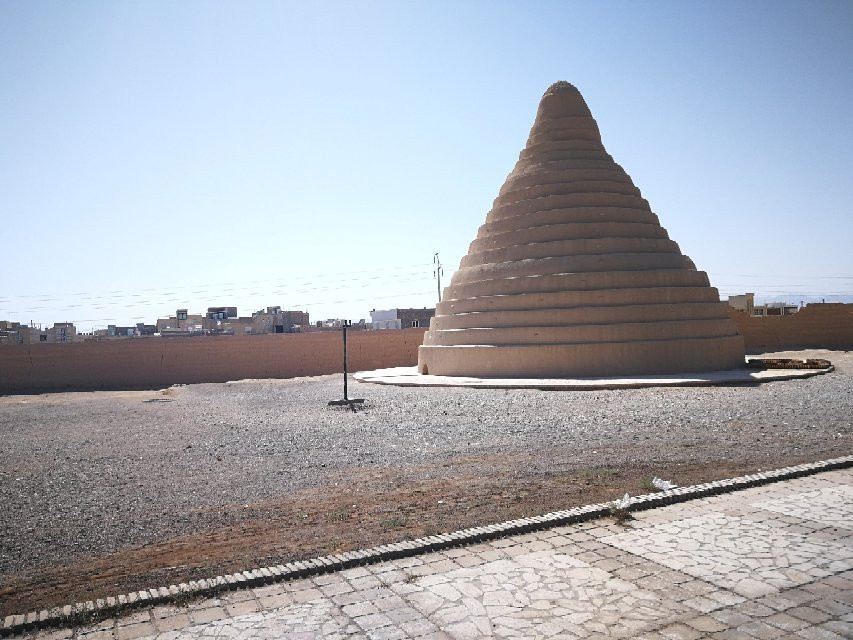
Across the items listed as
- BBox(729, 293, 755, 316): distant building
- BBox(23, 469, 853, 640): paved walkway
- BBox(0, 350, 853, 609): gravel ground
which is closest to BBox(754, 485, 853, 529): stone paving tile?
BBox(23, 469, 853, 640): paved walkway

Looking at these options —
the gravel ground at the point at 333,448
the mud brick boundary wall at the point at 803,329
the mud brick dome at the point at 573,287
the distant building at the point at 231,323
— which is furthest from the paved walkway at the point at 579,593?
the distant building at the point at 231,323

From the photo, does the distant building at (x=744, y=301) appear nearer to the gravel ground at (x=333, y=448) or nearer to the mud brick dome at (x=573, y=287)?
the mud brick dome at (x=573, y=287)

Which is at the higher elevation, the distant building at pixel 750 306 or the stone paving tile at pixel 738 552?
the distant building at pixel 750 306

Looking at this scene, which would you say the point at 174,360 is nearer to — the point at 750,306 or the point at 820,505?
the point at 820,505

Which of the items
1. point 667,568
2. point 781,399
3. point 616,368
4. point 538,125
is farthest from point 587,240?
point 667,568

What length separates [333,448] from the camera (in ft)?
34.8

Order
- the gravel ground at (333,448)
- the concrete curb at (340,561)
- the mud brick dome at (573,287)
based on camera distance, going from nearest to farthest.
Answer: the concrete curb at (340,561), the gravel ground at (333,448), the mud brick dome at (573,287)

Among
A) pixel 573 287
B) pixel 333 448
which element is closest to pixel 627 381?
pixel 573 287

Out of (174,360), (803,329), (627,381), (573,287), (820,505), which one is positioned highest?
(573,287)

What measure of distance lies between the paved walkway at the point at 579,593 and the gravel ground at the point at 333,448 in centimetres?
129

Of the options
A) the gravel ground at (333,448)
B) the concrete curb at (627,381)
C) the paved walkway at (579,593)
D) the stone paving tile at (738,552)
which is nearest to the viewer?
the paved walkway at (579,593)

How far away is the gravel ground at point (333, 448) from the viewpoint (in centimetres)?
697

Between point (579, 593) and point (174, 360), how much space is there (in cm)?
2784

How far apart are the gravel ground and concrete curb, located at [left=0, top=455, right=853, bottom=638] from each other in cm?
67
